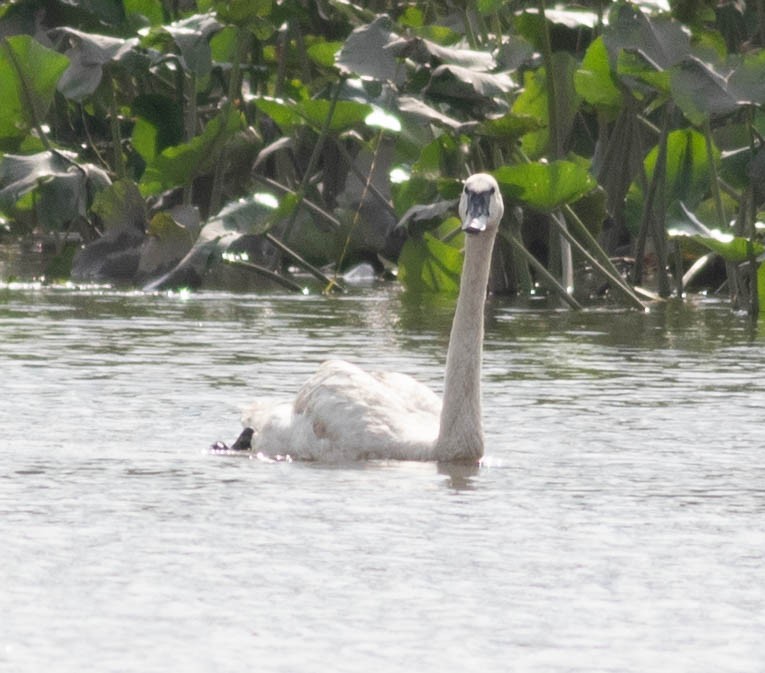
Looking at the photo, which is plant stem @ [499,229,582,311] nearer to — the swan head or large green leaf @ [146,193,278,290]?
large green leaf @ [146,193,278,290]

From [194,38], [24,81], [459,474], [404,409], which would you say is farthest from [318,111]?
[459,474]

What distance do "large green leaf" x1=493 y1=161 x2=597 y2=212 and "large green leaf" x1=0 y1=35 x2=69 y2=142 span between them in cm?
420

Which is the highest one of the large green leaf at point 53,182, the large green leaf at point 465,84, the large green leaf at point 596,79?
the large green leaf at point 596,79

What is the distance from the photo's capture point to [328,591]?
631 cm

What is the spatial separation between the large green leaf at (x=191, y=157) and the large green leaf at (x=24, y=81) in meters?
1.00

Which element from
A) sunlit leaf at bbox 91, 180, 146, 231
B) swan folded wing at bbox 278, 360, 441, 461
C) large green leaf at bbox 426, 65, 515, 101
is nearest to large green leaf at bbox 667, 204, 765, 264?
large green leaf at bbox 426, 65, 515, 101

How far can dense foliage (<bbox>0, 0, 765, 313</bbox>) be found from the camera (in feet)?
50.0

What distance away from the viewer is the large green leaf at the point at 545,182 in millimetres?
14375

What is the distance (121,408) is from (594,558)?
4124mm

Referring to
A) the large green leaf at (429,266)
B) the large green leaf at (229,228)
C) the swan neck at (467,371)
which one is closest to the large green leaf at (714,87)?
the large green leaf at (429,266)

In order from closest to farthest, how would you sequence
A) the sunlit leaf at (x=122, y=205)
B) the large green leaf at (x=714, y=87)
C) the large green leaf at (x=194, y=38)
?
1. the large green leaf at (x=714, y=87)
2. the large green leaf at (x=194, y=38)
3. the sunlit leaf at (x=122, y=205)

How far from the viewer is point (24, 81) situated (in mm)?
17453

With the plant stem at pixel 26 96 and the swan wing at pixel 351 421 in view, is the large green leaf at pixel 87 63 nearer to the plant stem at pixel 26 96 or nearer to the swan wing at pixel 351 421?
the plant stem at pixel 26 96

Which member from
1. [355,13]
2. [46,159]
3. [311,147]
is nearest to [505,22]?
[311,147]
